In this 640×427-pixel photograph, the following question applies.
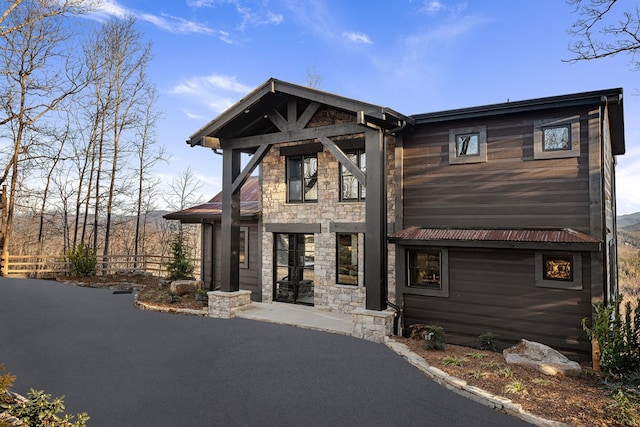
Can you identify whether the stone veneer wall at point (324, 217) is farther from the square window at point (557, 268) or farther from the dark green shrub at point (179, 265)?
the dark green shrub at point (179, 265)

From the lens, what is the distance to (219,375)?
6.10 metres

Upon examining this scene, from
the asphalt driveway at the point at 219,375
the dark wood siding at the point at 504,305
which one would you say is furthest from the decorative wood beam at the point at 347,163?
the asphalt driveway at the point at 219,375

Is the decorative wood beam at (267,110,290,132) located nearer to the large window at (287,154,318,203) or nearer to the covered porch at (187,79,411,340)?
the covered porch at (187,79,411,340)

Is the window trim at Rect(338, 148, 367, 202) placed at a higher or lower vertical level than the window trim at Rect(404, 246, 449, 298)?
higher

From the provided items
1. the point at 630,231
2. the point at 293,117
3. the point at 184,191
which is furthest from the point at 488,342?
the point at 630,231

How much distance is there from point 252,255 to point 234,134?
375 centimetres

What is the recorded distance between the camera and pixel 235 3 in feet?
41.8

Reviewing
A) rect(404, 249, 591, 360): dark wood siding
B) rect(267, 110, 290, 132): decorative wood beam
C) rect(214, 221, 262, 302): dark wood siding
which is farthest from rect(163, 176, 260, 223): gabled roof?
rect(404, 249, 591, 360): dark wood siding

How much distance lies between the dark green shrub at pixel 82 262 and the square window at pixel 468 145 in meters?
16.0

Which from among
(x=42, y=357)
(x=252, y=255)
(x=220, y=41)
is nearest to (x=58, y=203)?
(x=220, y=41)

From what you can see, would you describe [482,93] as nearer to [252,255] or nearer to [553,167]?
[553,167]

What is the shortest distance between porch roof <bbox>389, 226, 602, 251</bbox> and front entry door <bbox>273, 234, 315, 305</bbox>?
2.93 meters

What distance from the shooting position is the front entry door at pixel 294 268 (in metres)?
11.1

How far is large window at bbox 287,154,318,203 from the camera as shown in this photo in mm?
11094
